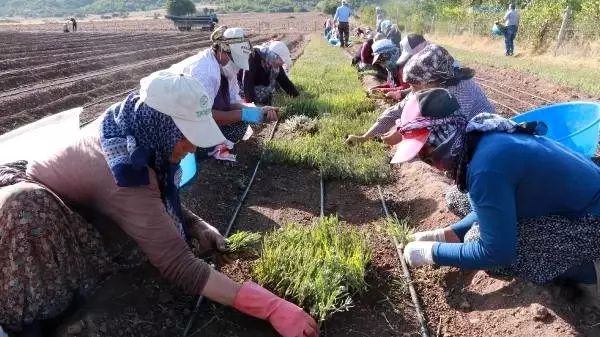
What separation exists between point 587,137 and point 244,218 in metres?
2.57

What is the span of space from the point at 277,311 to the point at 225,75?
104 inches

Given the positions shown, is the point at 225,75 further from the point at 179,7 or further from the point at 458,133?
the point at 179,7

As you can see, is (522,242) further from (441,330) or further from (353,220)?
(353,220)

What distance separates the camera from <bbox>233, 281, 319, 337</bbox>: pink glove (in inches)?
91.0

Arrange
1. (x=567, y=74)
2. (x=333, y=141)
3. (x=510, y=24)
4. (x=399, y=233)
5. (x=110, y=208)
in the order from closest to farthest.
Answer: (x=110, y=208), (x=399, y=233), (x=333, y=141), (x=567, y=74), (x=510, y=24)

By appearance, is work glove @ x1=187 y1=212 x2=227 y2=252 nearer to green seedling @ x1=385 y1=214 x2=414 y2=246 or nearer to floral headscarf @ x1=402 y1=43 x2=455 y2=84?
green seedling @ x1=385 y1=214 x2=414 y2=246

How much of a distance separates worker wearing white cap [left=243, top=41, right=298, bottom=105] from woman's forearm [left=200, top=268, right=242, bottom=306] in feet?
13.5

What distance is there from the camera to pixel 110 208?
90.7 inches

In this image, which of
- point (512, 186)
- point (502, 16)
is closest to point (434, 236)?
point (512, 186)

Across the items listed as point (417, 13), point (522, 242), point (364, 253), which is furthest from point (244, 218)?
point (417, 13)

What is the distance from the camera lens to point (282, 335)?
7.86 ft

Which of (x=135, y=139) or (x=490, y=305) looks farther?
(x=490, y=305)

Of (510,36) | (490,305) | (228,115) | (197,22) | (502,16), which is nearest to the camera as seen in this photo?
(490,305)

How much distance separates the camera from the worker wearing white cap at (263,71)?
626cm
